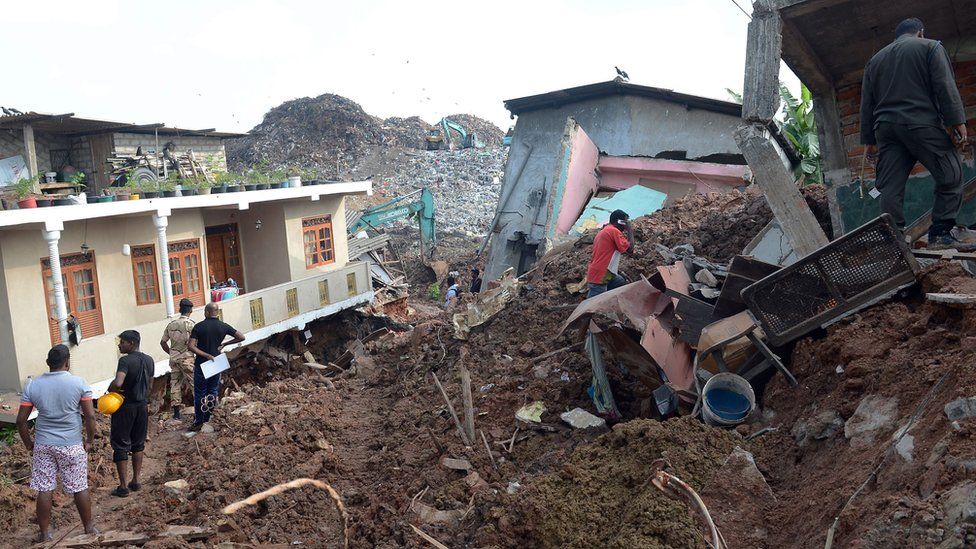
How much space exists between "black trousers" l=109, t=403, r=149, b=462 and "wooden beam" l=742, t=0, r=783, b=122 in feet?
19.1

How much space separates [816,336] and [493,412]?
2850 mm

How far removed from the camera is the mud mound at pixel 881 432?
2.77 metres

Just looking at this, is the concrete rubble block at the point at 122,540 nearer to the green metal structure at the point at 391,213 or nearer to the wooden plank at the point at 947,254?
the wooden plank at the point at 947,254

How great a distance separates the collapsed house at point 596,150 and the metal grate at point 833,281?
986 cm

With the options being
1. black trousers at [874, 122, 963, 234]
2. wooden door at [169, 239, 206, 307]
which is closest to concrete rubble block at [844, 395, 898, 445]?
black trousers at [874, 122, 963, 234]

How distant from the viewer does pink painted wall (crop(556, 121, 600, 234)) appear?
47.5 ft

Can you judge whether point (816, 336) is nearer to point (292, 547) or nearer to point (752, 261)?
point (752, 261)

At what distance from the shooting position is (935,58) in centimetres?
495

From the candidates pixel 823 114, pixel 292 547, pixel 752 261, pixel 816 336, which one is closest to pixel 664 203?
pixel 823 114

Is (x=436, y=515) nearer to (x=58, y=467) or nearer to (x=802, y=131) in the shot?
(x=58, y=467)

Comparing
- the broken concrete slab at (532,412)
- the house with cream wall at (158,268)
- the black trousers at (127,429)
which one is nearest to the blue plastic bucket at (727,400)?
the broken concrete slab at (532,412)

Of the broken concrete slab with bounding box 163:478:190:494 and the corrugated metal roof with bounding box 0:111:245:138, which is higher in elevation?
the corrugated metal roof with bounding box 0:111:245:138

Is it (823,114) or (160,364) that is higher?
(823,114)

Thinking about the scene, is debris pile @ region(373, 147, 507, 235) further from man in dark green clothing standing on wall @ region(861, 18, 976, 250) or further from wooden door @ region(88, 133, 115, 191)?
man in dark green clothing standing on wall @ region(861, 18, 976, 250)
